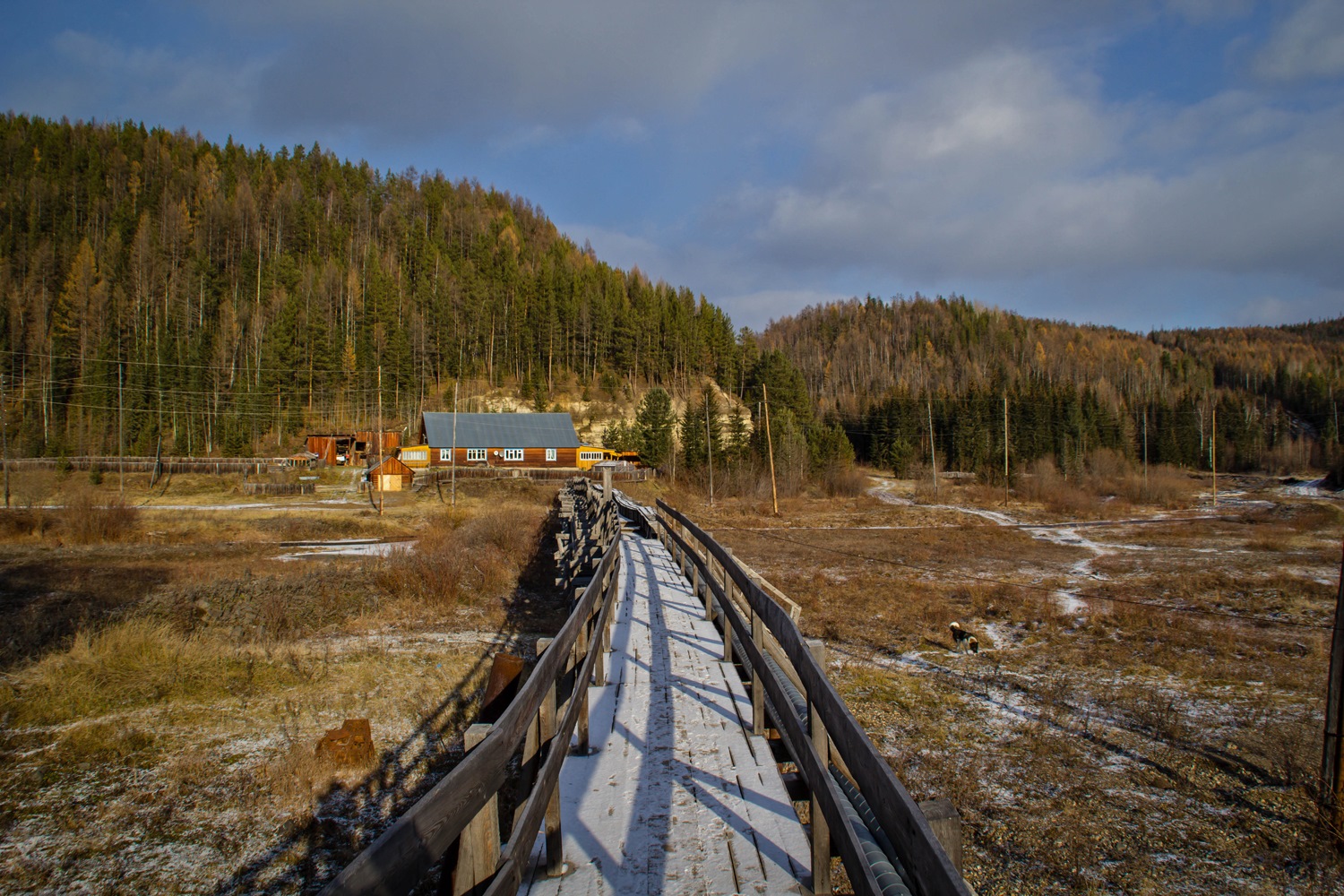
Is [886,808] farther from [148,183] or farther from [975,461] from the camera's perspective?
[148,183]

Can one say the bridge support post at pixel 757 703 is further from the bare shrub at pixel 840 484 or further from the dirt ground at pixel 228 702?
the bare shrub at pixel 840 484

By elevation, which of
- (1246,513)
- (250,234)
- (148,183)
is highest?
(148,183)

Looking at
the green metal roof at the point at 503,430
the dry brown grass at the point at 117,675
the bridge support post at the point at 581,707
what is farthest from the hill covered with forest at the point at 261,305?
the bridge support post at the point at 581,707

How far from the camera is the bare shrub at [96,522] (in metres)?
28.1

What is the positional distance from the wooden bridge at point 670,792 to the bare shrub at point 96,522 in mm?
29708

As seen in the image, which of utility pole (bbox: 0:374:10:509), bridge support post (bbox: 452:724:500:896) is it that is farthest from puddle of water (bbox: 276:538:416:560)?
bridge support post (bbox: 452:724:500:896)

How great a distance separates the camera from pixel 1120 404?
110 m

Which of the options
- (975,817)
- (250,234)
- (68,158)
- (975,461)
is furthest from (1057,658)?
(68,158)

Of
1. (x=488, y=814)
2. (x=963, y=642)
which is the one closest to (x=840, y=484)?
(x=963, y=642)

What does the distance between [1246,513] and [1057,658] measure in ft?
145

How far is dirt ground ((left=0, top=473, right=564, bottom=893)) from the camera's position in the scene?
20.7 feet

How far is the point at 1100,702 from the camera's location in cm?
1011

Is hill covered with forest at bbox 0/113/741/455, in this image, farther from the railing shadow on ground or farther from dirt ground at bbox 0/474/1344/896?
the railing shadow on ground

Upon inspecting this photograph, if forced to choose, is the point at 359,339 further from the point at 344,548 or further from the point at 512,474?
the point at 344,548
